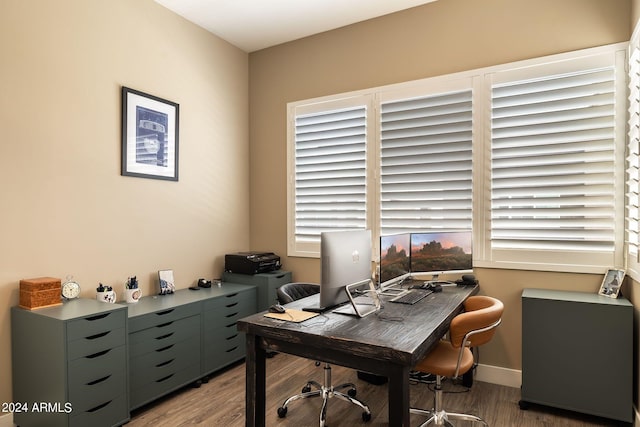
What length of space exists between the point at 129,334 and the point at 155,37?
2520 millimetres

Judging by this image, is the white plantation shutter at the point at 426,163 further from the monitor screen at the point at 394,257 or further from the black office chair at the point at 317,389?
the black office chair at the point at 317,389

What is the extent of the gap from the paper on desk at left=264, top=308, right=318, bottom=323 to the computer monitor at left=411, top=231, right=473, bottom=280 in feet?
3.83

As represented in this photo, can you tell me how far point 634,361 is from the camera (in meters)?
2.52

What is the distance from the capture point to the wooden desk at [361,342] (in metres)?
1.72

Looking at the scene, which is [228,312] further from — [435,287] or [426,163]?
[426,163]

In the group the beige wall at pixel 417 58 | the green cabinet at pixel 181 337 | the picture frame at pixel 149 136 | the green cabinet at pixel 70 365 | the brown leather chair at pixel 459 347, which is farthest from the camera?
the picture frame at pixel 149 136

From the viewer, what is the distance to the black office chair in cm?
260

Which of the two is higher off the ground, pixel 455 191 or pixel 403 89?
pixel 403 89

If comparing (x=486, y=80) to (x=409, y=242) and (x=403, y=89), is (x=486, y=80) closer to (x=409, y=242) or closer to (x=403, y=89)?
(x=403, y=89)

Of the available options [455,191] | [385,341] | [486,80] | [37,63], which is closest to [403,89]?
[486,80]

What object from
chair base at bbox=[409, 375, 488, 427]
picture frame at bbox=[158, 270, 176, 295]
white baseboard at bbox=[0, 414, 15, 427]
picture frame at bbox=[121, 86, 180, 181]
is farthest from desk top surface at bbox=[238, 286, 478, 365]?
picture frame at bbox=[121, 86, 180, 181]

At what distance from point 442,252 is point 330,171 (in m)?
1.43

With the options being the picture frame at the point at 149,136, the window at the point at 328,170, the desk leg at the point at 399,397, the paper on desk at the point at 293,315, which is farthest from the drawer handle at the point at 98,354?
the window at the point at 328,170

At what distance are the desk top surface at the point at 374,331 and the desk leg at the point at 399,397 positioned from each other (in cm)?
7
